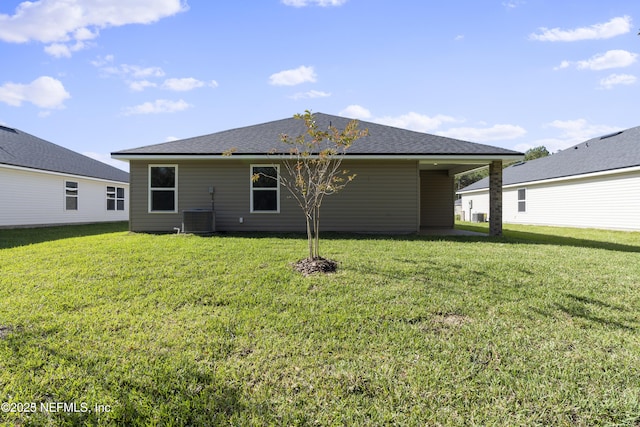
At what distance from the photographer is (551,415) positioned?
218 cm

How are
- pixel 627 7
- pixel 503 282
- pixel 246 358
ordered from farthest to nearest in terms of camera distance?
pixel 627 7
pixel 503 282
pixel 246 358

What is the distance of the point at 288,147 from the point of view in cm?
1048

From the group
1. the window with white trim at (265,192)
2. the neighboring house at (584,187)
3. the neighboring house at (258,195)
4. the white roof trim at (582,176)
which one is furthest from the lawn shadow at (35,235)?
the neighboring house at (584,187)

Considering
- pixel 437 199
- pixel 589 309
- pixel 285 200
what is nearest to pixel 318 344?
pixel 589 309

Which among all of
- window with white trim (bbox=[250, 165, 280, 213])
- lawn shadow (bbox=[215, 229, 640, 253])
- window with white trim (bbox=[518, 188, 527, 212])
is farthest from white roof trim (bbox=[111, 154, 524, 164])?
window with white trim (bbox=[518, 188, 527, 212])

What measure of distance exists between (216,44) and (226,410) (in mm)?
9672

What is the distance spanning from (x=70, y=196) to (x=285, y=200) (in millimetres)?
12780

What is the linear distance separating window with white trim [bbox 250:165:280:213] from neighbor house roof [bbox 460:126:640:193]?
1428cm

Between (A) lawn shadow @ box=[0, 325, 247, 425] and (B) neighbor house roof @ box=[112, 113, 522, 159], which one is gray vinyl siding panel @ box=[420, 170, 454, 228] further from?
(A) lawn shadow @ box=[0, 325, 247, 425]

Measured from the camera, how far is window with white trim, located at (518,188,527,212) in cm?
2053

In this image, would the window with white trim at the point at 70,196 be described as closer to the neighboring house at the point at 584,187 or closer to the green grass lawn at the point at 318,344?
the green grass lawn at the point at 318,344

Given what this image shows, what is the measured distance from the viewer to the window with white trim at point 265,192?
10789mm

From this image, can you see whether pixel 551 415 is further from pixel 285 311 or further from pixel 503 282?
pixel 503 282

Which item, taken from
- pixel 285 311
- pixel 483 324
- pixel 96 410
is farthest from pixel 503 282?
pixel 96 410
